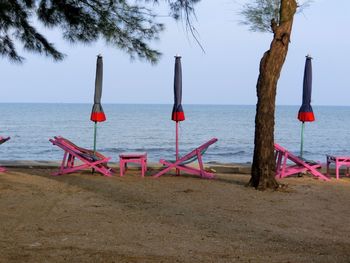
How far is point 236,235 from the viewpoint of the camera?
15.8 ft

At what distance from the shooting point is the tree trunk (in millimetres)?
7559

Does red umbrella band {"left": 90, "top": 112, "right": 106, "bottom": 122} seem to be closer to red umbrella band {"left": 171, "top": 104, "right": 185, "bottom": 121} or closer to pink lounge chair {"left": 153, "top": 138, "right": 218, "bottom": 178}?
red umbrella band {"left": 171, "top": 104, "right": 185, "bottom": 121}

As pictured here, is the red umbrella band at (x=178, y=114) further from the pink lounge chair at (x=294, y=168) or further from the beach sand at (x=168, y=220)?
the pink lounge chair at (x=294, y=168)

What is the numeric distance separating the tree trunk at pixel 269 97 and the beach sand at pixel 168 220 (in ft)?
1.15

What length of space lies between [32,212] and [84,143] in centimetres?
2227

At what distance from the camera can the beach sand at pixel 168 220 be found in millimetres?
4129

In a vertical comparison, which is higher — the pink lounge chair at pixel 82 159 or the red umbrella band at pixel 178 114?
the red umbrella band at pixel 178 114

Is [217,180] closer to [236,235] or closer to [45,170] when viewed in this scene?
[45,170]

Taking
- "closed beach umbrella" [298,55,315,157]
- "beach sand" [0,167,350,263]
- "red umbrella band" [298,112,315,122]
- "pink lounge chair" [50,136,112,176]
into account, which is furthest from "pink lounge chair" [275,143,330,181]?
"pink lounge chair" [50,136,112,176]

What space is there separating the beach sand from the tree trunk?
35 cm

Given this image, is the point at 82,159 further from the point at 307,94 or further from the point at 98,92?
the point at 307,94

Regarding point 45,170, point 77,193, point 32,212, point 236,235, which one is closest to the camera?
point 236,235

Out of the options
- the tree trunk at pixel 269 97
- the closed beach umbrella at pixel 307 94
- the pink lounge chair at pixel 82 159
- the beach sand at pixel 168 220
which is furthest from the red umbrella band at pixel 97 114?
the closed beach umbrella at pixel 307 94

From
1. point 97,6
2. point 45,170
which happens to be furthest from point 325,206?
point 45,170
